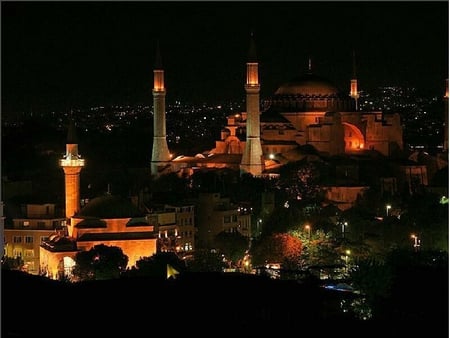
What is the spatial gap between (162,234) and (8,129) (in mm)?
23248

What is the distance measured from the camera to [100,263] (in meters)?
22.6

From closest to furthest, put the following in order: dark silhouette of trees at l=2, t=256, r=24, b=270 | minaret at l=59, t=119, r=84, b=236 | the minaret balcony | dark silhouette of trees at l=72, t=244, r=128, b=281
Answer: dark silhouette of trees at l=72, t=244, r=128, b=281
dark silhouette of trees at l=2, t=256, r=24, b=270
minaret at l=59, t=119, r=84, b=236
the minaret balcony

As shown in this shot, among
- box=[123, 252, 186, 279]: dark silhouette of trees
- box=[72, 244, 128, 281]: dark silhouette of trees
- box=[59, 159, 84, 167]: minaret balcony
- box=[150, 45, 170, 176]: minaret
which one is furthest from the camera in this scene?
box=[150, 45, 170, 176]: minaret

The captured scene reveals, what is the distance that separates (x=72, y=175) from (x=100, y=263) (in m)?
4.87

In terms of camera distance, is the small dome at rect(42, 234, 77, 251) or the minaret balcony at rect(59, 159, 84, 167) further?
the minaret balcony at rect(59, 159, 84, 167)

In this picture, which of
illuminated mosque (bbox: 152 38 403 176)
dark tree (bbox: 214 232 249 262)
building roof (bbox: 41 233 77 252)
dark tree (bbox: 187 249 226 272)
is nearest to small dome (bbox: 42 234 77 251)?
building roof (bbox: 41 233 77 252)

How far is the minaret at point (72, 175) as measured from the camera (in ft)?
87.7

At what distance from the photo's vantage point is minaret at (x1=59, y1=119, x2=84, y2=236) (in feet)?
87.7

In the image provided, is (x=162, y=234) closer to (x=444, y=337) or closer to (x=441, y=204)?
(x=441, y=204)

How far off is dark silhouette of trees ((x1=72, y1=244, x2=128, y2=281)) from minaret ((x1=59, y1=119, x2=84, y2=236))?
9.54 ft

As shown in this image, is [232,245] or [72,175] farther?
[72,175]

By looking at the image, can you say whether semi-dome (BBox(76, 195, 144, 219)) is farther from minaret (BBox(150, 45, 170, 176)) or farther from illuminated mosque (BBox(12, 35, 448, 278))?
minaret (BBox(150, 45, 170, 176))

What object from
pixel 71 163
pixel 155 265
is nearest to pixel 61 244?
pixel 155 265

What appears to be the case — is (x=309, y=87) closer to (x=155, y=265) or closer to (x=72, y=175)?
(x=72, y=175)
